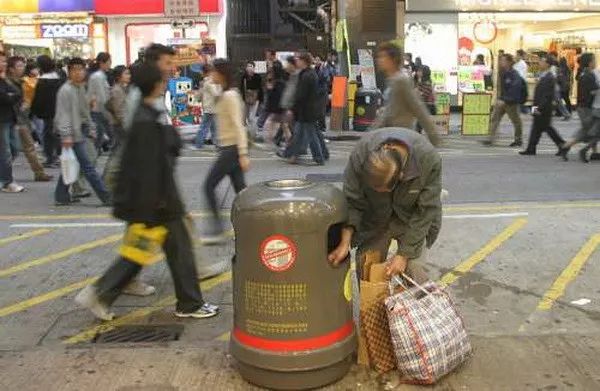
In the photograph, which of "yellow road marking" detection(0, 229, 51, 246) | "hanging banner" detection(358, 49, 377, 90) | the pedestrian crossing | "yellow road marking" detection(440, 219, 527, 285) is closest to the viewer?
the pedestrian crossing

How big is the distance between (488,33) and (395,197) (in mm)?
18099

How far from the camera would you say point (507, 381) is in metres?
3.94

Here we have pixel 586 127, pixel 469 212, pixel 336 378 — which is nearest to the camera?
pixel 336 378

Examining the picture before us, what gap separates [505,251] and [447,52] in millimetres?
14896

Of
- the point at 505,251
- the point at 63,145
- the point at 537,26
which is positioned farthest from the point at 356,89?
the point at 505,251

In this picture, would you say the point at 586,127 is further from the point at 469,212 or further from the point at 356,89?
the point at 356,89

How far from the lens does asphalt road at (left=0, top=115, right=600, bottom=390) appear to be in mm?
4078

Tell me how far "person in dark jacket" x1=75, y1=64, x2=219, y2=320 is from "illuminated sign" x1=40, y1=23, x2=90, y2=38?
732 inches

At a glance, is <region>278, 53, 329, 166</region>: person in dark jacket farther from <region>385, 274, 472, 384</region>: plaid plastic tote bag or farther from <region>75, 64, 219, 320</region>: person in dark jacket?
<region>385, 274, 472, 384</region>: plaid plastic tote bag

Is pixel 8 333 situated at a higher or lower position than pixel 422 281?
lower

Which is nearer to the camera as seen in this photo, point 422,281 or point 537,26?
point 422,281

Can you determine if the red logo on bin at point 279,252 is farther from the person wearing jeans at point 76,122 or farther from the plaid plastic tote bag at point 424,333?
the person wearing jeans at point 76,122

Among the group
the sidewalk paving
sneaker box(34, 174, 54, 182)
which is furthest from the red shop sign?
the sidewalk paving

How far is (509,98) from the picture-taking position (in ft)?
43.9
